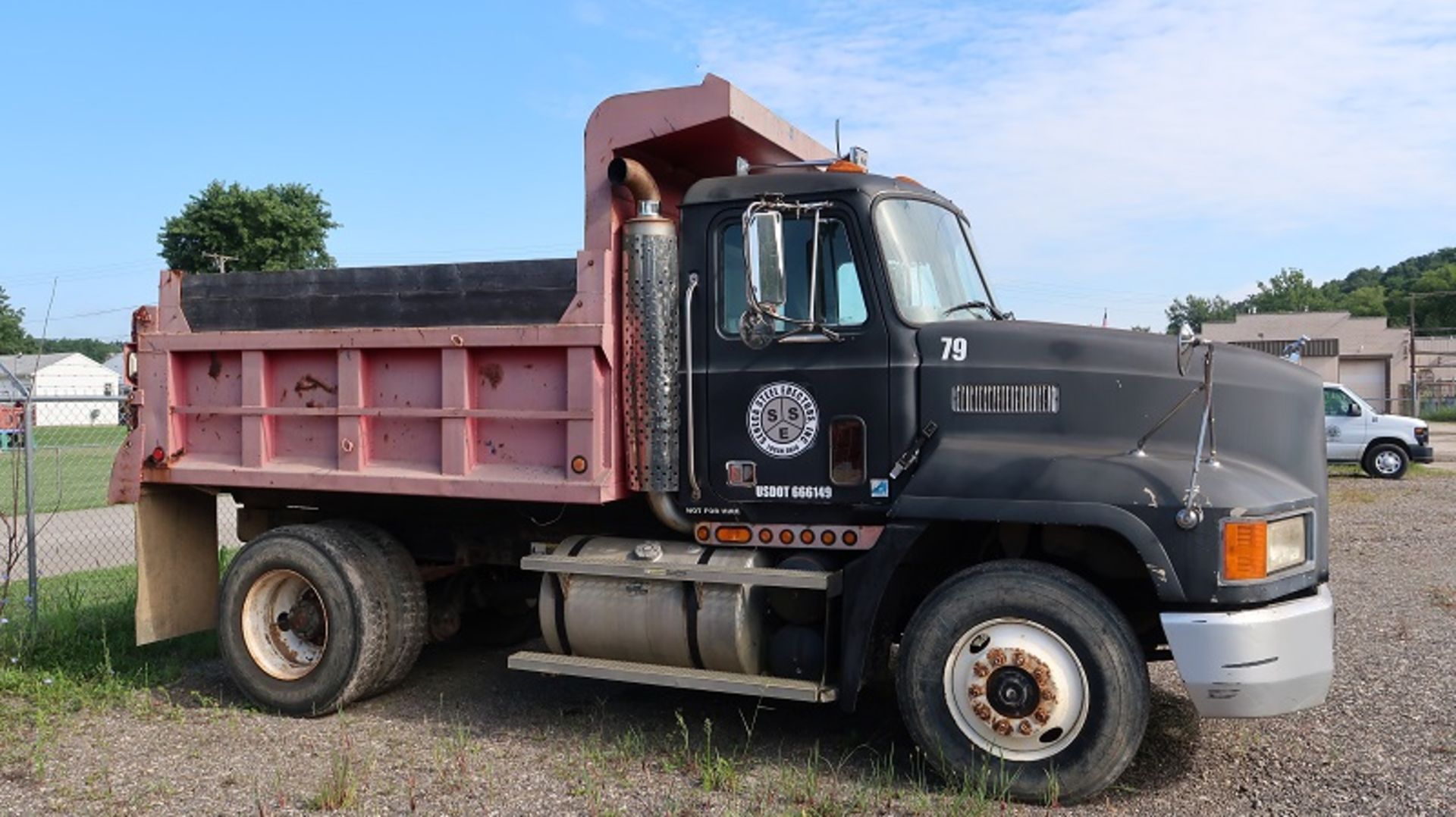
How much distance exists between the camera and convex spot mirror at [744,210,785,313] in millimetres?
5238

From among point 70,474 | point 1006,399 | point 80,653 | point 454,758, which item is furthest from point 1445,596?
point 70,474

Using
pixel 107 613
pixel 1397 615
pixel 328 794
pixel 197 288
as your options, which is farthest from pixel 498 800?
pixel 1397 615

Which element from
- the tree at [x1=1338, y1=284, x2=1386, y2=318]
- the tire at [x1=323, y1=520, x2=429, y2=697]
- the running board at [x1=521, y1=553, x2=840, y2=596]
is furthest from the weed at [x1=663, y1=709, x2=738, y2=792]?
the tree at [x1=1338, y1=284, x2=1386, y2=318]

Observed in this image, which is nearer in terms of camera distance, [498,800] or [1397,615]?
[498,800]

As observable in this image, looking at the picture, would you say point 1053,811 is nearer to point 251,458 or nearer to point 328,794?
point 328,794

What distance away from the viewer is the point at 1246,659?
451 cm

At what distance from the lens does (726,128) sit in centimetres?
589

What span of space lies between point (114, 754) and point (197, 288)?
2.63m

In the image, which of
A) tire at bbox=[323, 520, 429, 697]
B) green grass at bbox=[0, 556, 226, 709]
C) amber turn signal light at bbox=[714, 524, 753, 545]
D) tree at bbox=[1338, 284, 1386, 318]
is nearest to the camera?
amber turn signal light at bbox=[714, 524, 753, 545]

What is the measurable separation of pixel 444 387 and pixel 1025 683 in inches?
126

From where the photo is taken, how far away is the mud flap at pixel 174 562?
6.76 m

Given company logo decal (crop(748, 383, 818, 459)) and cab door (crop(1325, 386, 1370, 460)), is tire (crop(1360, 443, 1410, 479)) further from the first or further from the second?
company logo decal (crop(748, 383, 818, 459))

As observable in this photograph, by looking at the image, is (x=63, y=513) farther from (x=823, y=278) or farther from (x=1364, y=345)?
(x=1364, y=345)

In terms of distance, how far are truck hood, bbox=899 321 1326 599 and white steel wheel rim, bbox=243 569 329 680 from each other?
351 centimetres
